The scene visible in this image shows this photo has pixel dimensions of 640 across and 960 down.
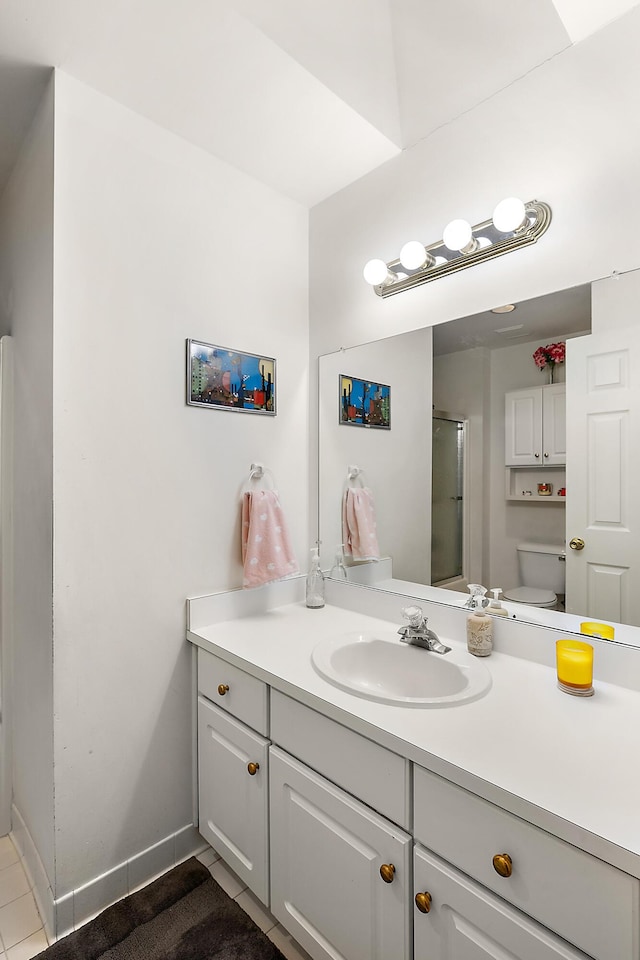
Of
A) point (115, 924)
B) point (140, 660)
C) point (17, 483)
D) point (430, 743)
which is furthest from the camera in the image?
point (17, 483)

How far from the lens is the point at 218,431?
1.68m

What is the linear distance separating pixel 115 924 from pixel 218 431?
4.79 feet

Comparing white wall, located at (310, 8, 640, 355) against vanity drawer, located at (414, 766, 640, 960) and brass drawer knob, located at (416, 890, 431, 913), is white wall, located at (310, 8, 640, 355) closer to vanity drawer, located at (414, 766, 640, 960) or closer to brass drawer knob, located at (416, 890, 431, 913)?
vanity drawer, located at (414, 766, 640, 960)

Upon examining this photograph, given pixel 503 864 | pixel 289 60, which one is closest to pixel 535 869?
pixel 503 864

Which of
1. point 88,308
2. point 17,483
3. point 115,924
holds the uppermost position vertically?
point 88,308

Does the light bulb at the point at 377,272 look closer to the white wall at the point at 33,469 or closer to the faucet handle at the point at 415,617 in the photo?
the white wall at the point at 33,469

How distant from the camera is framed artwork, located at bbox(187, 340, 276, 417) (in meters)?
1.61

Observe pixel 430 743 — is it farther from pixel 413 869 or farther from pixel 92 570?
Result: pixel 92 570

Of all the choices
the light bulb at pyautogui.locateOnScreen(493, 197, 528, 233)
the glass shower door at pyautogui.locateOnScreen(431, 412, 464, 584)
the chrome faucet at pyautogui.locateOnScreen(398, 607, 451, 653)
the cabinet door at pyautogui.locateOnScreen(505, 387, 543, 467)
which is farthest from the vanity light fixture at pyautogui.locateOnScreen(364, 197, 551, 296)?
the chrome faucet at pyautogui.locateOnScreen(398, 607, 451, 653)

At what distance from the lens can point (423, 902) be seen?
0.90 metres

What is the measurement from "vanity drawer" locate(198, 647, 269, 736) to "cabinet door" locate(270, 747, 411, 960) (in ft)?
0.37

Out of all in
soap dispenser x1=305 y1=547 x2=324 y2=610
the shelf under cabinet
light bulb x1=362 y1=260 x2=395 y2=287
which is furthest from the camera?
soap dispenser x1=305 y1=547 x2=324 y2=610

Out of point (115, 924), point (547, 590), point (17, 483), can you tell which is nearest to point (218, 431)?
point (17, 483)

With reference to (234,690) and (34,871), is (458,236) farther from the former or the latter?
(34,871)
